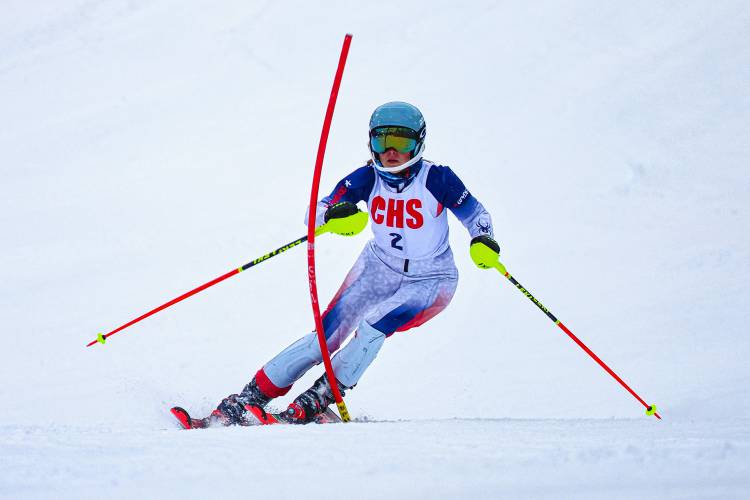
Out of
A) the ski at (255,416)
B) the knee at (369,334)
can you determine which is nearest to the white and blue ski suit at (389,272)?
the knee at (369,334)

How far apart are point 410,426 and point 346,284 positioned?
1296mm

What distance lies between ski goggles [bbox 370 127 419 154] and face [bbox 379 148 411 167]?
18 millimetres

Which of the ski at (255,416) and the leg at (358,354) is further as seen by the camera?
the leg at (358,354)

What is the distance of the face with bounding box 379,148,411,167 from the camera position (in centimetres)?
396

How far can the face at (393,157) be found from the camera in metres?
3.96

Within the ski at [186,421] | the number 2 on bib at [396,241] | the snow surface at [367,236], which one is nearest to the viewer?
the snow surface at [367,236]

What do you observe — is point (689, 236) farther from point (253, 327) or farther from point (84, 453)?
point (84, 453)

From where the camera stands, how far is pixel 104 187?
29.9 feet

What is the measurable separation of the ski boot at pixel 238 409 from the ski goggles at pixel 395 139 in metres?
1.40

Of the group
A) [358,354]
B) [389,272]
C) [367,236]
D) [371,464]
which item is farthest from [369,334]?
[367,236]

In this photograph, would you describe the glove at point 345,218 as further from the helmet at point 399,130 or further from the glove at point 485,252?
the glove at point 485,252

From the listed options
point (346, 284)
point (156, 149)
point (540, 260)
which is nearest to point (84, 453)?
point (346, 284)

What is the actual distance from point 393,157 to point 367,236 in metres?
4.55

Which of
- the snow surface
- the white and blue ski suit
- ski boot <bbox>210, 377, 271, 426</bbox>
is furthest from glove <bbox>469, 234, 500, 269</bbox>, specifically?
ski boot <bbox>210, 377, 271, 426</bbox>
